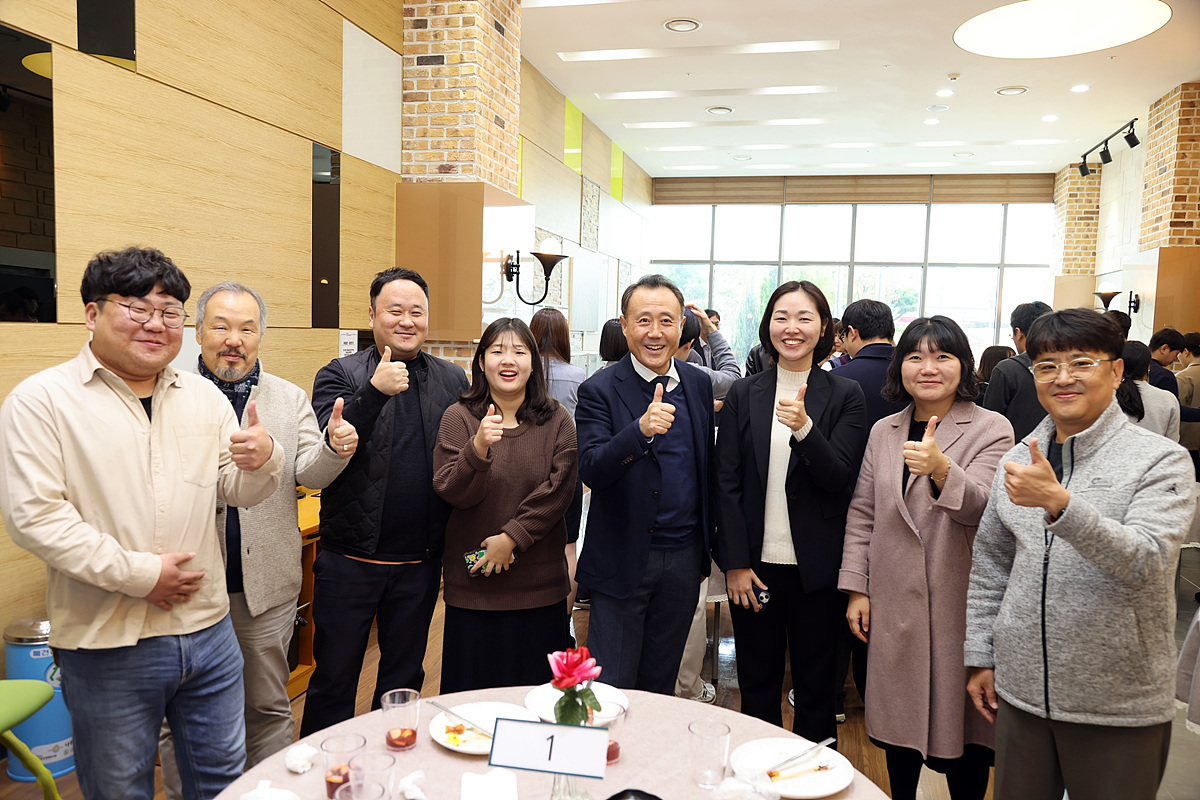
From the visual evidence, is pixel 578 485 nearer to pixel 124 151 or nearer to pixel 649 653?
pixel 649 653

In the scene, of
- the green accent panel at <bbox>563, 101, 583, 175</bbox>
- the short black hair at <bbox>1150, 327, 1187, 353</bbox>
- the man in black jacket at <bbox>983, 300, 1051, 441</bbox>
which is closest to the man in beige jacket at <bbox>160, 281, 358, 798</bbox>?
the man in black jacket at <bbox>983, 300, 1051, 441</bbox>

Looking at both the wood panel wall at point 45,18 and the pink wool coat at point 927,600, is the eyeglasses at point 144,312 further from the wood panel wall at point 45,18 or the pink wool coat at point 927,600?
the pink wool coat at point 927,600

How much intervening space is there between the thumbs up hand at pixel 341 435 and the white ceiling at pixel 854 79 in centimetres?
467

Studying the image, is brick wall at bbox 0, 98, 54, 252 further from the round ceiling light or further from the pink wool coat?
the round ceiling light

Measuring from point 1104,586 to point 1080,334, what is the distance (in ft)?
1.79

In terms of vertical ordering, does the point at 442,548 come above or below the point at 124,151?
below

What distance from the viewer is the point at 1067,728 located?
1.68m

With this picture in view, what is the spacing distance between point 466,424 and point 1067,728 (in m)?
1.75

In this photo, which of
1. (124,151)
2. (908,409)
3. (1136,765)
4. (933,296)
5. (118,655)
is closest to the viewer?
(1136,765)

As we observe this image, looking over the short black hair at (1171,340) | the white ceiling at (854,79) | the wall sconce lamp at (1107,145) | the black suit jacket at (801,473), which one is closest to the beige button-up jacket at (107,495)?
the black suit jacket at (801,473)

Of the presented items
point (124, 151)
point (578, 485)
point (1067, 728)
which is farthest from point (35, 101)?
point (1067, 728)

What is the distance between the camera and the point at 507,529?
2.31 meters

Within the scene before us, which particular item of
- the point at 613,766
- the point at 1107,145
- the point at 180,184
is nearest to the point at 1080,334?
the point at 613,766

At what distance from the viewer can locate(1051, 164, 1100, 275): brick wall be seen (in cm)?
1064
